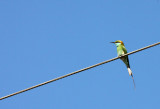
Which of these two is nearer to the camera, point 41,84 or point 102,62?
point 41,84

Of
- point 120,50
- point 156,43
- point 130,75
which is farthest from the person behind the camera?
point 120,50

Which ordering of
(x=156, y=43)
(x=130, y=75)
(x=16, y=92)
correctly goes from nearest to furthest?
(x=16, y=92) < (x=156, y=43) < (x=130, y=75)

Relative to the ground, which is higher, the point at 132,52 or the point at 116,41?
the point at 116,41

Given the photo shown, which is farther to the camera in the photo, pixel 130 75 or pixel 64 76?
pixel 130 75

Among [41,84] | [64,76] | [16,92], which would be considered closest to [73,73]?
[64,76]

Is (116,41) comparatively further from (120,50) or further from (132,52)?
(132,52)

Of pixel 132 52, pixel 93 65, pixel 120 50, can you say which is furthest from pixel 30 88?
pixel 120 50

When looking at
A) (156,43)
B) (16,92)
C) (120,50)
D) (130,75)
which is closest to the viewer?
(16,92)

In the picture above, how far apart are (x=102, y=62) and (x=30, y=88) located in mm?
700

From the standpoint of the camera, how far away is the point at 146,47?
2721 millimetres

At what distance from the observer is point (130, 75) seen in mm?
4539

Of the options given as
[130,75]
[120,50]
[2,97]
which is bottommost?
[2,97]

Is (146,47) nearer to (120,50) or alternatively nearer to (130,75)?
(130,75)

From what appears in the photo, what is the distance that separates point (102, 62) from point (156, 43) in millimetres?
500
